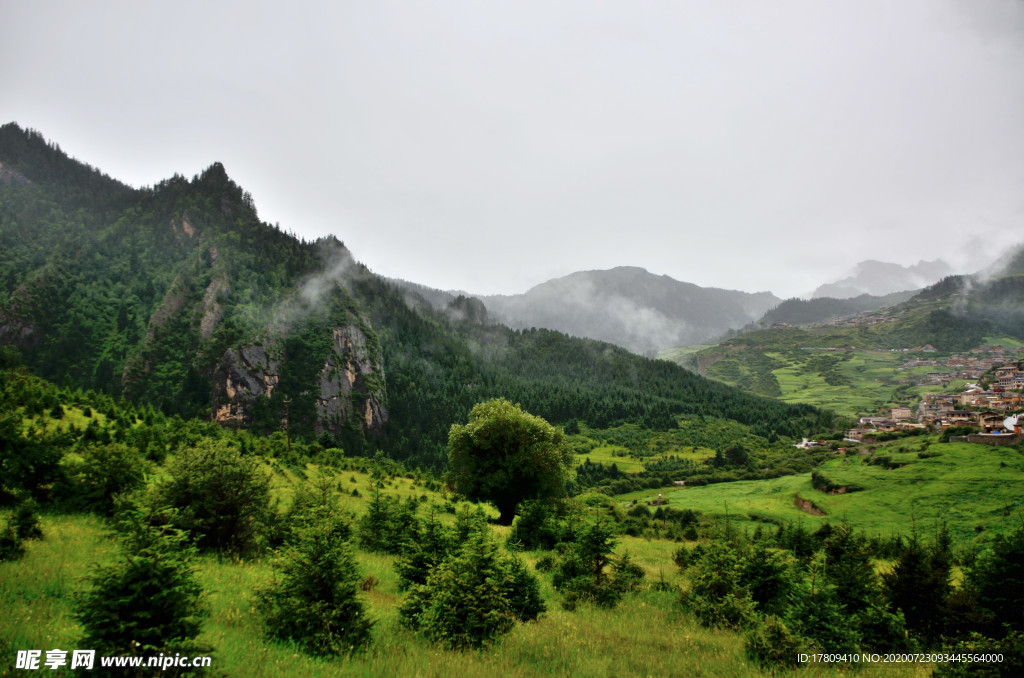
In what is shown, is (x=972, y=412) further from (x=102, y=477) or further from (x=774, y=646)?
(x=102, y=477)

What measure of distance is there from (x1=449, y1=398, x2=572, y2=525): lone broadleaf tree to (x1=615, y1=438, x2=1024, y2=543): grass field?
77.9ft

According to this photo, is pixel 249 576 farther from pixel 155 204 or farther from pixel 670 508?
pixel 155 204

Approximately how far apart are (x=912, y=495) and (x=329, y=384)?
122320mm

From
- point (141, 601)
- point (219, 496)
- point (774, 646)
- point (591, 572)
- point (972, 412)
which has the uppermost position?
point (141, 601)

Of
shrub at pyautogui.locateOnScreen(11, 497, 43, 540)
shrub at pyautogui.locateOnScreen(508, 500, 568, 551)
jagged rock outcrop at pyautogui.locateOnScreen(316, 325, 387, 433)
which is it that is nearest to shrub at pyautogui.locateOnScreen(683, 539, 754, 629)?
shrub at pyautogui.locateOnScreen(508, 500, 568, 551)

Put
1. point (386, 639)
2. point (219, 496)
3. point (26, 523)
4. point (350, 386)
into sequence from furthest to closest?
point (350, 386) < point (219, 496) < point (26, 523) < point (386, 639)

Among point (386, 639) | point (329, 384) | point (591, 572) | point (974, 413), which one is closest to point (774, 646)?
point (591, 572)

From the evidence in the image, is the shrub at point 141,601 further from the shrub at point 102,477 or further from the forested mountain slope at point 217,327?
the forested mountain slope at point 217,327

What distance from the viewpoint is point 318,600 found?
8789 millimetres

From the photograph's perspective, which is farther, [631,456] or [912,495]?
[631,456]

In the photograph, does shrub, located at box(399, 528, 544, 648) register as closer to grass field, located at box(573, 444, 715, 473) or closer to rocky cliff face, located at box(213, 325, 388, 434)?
grass field, located at box(573, 444, 715, 473)

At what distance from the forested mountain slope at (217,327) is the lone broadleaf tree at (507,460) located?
288 feet

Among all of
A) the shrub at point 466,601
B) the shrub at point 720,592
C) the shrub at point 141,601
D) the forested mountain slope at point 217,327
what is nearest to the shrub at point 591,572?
the shrub at point 720,592

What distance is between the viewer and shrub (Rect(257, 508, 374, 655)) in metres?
8.42
